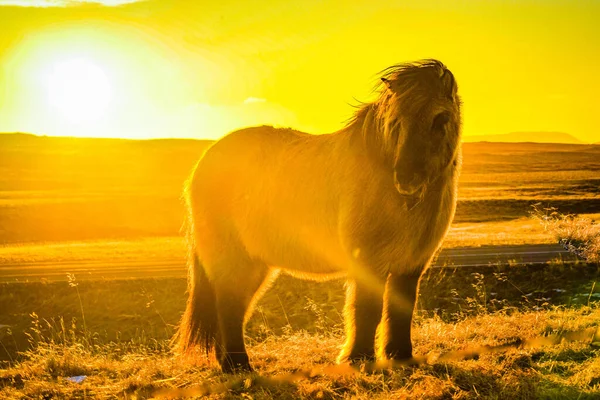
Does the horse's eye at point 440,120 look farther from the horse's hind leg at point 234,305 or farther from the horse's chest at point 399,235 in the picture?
the horse's hind leg at point 234,305

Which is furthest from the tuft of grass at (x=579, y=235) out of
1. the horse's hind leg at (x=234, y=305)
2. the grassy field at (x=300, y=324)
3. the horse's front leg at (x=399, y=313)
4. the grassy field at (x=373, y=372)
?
the horse's hind leg at (x=234, y=305)

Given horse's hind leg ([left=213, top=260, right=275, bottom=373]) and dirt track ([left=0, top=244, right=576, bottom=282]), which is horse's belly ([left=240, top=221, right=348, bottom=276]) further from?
dirt track ([left=0, top=244, right=576, bottom=282])

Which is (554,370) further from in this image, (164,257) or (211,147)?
(164,257)

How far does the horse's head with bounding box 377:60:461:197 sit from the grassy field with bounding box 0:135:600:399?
1625mm

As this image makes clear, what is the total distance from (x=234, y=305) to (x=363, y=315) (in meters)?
1.60

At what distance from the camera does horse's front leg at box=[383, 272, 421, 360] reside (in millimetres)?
5566

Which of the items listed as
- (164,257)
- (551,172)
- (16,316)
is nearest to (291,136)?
(16,316)

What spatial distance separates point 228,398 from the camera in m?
5.11

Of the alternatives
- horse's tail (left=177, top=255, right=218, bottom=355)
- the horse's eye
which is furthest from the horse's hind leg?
the horse's eye

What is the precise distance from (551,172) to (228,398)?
54915mm

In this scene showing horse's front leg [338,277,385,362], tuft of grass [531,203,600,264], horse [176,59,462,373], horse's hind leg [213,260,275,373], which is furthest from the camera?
tuft of grass [531,203,600,264]

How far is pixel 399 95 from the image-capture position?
5059 mm

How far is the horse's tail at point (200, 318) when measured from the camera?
6.62 meters

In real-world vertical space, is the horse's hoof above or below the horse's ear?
below
